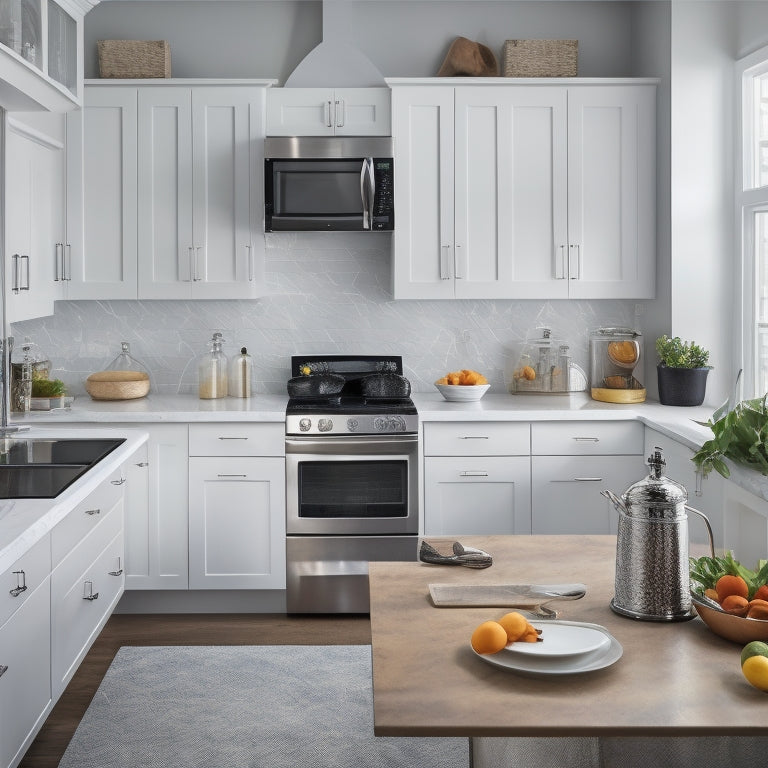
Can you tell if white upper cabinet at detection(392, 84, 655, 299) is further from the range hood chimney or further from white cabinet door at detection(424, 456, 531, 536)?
white cabinet door at detection(424, 456, 531, 536)

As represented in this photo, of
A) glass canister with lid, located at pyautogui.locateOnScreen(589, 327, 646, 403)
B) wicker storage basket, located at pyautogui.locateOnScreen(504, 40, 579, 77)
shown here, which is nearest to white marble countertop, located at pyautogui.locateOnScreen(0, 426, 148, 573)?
glass canister with lid, located at pyautogui.locateOnScreen(589, 327, 646, 403)

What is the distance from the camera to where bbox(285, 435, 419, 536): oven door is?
4387mm

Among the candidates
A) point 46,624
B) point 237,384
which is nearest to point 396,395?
point 237,384

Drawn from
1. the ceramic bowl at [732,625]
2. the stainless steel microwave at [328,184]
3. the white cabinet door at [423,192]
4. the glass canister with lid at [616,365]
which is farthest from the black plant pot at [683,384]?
the ceramic bowl at [732,625]

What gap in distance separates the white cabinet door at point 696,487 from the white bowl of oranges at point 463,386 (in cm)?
86

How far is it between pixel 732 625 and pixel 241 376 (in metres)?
3.55

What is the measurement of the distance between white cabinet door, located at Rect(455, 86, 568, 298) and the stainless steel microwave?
0.39 metres

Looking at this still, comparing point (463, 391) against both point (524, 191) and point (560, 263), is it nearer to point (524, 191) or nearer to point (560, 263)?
point (560, 263)

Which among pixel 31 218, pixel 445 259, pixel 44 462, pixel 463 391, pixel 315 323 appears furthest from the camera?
pixel 315 323

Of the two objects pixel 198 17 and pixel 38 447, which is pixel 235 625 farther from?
→ pixel 198 17

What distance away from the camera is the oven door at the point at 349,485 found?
4387 mm

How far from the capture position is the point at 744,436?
284 centimetres

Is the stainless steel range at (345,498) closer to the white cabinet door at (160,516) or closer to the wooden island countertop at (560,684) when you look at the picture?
the white cabinet door at (160,516)

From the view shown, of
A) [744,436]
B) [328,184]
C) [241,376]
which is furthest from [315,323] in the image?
[744,436]
